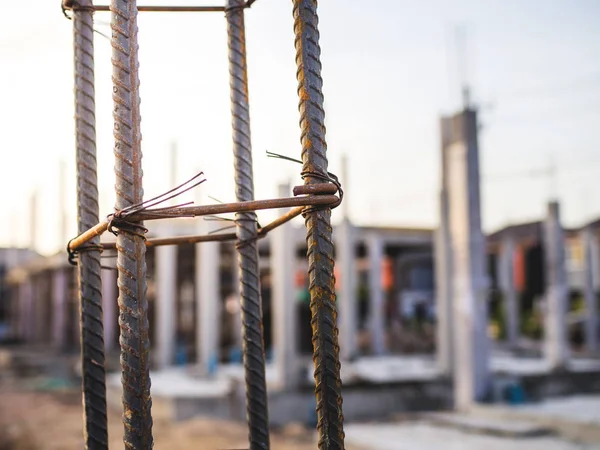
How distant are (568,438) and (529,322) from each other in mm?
19994

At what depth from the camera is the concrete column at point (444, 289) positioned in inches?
571

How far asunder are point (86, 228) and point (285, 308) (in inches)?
459

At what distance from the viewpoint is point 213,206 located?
2.39 meters

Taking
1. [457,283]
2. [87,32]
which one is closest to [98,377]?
[87,32]

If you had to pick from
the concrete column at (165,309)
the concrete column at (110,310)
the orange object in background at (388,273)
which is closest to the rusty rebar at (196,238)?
the concrete column at (165,309)

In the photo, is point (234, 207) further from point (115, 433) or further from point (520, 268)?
point (520, 268)

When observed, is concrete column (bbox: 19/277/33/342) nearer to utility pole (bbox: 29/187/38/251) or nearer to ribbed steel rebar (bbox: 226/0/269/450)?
utility pole (bbox: 29/187/38/251)

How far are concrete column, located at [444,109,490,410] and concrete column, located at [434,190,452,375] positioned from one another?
1164 mm

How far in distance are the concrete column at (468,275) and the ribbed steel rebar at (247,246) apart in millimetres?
9897

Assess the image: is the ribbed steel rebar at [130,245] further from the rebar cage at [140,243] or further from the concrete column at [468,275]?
the concrete column at [468,275]

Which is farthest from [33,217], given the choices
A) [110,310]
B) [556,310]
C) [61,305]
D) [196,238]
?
[196,238]

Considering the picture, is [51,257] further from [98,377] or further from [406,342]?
[98,377]

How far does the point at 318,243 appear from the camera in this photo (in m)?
2.48

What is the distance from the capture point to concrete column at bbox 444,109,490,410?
12617 millimetres
